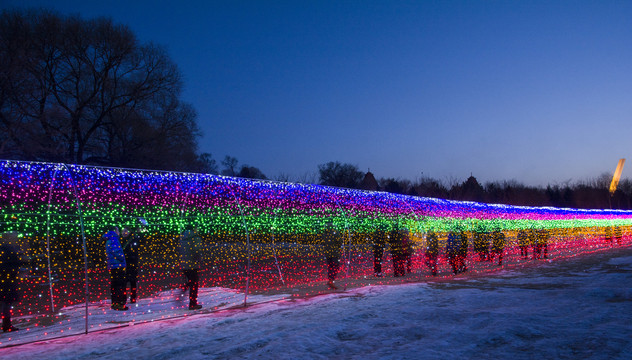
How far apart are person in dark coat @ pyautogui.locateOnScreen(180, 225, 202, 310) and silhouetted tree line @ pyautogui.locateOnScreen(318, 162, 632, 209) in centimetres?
3527

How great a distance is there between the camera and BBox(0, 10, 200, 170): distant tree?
1544cm

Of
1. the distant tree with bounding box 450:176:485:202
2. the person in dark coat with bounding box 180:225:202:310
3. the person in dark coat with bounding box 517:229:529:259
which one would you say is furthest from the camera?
the distant tree with bounding box 450:176:485:202

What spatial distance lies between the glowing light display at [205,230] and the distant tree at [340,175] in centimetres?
2757

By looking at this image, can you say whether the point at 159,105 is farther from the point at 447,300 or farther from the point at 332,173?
the point at 332,173

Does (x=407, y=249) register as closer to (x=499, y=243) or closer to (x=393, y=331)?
(x=499, y=243)

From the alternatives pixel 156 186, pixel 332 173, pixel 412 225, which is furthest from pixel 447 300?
pixel 332 173

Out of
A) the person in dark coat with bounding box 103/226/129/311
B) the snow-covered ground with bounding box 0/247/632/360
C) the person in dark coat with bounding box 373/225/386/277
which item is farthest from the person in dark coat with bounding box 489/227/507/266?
the person in dark coat with bounding box 103/226/129/311

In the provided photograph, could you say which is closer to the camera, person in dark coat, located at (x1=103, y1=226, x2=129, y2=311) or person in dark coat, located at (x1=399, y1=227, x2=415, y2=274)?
person in dark coat, located at (x1=103, y1=226, x2=129, y2=311)

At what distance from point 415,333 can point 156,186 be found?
6.98m

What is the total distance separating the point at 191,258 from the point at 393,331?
13.4 feet

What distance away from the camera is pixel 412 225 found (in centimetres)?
1261

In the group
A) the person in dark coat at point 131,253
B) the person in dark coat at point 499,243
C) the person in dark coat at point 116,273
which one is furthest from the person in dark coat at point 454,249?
the person in dark coat at point 116,273

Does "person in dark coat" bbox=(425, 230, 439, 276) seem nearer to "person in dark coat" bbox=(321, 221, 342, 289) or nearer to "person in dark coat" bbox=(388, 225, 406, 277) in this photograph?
"person in dark coat" bbox=(388, 225, 406, 277)

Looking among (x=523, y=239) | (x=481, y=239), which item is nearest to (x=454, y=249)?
(x=481, y=239)
